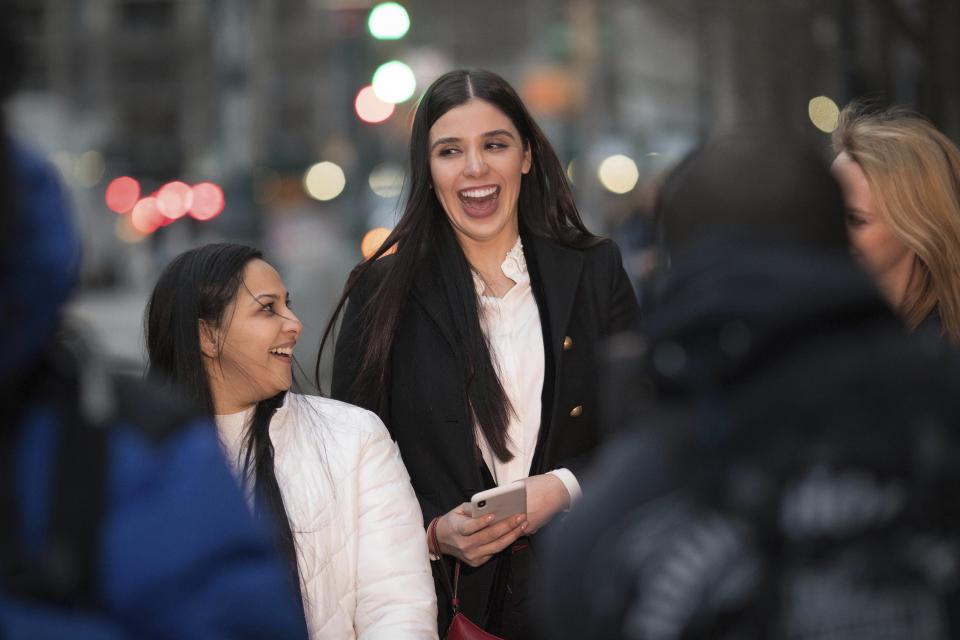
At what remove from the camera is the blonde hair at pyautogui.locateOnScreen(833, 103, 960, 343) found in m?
4.17

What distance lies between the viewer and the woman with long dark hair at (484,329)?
14.8 feet

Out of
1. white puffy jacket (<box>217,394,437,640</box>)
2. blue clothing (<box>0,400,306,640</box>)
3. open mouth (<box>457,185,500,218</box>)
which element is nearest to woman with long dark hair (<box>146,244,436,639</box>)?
white puffy jacket (<box>217,394,437,640</box>)

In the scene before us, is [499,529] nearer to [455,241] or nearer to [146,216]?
[455,241]

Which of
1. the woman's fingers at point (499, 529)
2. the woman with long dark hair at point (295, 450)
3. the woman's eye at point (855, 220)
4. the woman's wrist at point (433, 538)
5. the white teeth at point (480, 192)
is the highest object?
the white teeth at point (480, 192)

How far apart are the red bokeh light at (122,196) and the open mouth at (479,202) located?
6192cm

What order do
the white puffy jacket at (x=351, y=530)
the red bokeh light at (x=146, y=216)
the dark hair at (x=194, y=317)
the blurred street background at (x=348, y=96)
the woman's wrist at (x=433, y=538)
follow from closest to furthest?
the white puffy jacket at (x=351, y=530) → the dark hair at (x=194, y=317) → the woman's wrist at (x=433, y=538) → the blurred street background at (x=348, y=96) → the red bokeh light at (x=146, y=216)

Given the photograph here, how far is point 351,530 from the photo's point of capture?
152 inches

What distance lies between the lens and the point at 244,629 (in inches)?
80.7

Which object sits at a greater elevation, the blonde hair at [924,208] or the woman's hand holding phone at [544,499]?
the blonde hair at [924,208]

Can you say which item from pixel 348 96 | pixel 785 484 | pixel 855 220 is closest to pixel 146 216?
pixel 348 96

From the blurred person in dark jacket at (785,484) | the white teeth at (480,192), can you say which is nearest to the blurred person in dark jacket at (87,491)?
the blurred person in dark jacket at (785,484)

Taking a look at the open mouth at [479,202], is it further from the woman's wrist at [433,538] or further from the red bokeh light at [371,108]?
the red bokeh light at [371,108]

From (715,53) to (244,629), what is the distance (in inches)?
2055

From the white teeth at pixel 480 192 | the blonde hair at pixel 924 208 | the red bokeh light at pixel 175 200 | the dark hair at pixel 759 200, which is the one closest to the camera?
the dark hair at pixel 759 200
